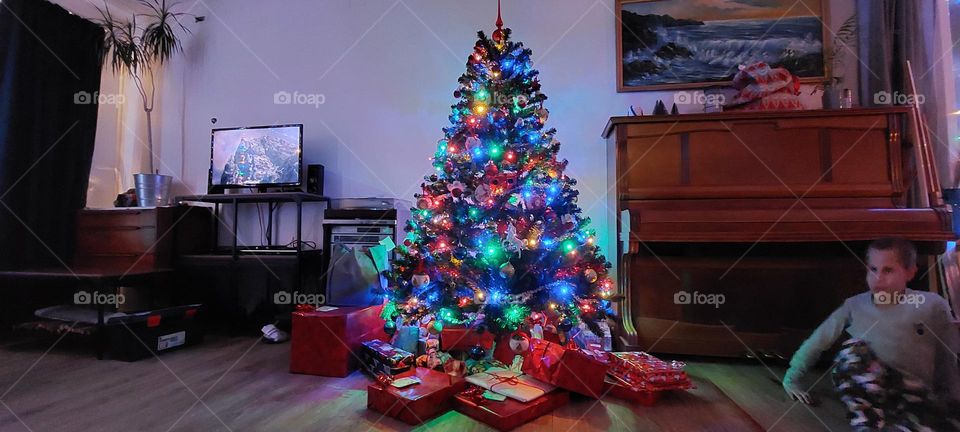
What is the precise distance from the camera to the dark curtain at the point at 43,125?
258cm

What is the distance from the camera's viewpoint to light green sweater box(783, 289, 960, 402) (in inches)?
57.9

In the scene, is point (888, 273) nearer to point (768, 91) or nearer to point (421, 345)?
point (768, 91)

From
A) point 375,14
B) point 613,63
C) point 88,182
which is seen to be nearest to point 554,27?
point 613,63

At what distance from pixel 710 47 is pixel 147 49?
13.1 feet

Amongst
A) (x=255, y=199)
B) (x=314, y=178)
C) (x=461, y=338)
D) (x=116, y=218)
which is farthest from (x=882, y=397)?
(x=116, y=218)

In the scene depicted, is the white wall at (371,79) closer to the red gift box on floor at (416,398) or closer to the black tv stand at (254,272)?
the black tv stand at (254,272)

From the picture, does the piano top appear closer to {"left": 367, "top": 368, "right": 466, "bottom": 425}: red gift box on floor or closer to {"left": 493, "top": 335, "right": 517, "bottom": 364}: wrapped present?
{"left": 493, "top": 335, "right": 517, "bottom": 364}: wrapped present

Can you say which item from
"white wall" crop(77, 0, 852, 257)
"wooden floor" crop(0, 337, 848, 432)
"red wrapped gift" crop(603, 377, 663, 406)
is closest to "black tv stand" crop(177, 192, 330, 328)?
"white wall" crop(77, 0, 852, 257)

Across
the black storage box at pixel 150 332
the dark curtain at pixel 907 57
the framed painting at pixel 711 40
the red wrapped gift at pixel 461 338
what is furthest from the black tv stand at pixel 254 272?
the dark curtain at pixel 907 57

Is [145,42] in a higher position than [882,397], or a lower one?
higher

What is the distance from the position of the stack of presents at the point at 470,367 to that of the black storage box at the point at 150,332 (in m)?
0.85

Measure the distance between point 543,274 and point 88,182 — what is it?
11.1ft

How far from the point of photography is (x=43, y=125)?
2.72 metres

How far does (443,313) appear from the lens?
186cm
